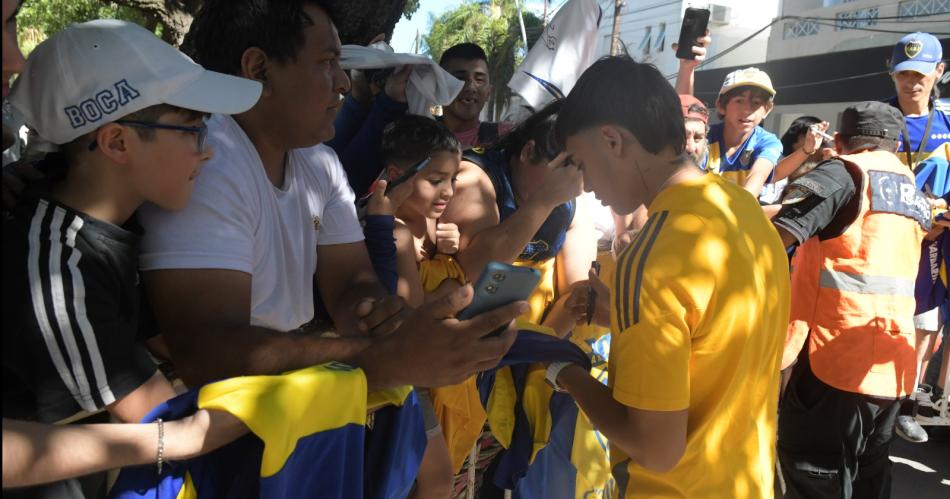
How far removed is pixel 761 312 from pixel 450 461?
139cm

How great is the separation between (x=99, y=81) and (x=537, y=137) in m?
1.89

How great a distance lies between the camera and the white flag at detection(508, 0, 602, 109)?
150 inches

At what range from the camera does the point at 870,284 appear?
11.9ft

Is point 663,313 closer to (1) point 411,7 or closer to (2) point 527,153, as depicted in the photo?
(2) point 527,153

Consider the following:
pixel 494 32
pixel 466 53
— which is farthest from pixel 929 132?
pixel 494 32

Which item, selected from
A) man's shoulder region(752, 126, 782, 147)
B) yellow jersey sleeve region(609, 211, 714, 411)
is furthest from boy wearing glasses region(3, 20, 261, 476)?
man's shoulder region(752, 126, 782, 147)

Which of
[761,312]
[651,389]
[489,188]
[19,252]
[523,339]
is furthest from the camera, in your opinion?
[489,188]

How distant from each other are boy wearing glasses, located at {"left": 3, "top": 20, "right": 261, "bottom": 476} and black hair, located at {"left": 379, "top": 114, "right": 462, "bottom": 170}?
1.25 metres

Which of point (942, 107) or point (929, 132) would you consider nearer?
point (929, 132)

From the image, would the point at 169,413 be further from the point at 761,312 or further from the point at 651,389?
the point at 761,312

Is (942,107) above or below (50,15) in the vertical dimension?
below

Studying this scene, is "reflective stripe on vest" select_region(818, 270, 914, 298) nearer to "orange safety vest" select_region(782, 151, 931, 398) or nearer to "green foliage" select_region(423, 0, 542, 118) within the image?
"orange safety vest" select_region(782, 151, 931, 398)

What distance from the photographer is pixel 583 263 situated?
131 inches

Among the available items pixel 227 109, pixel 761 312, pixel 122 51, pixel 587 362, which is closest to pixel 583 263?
pixel 587 362
